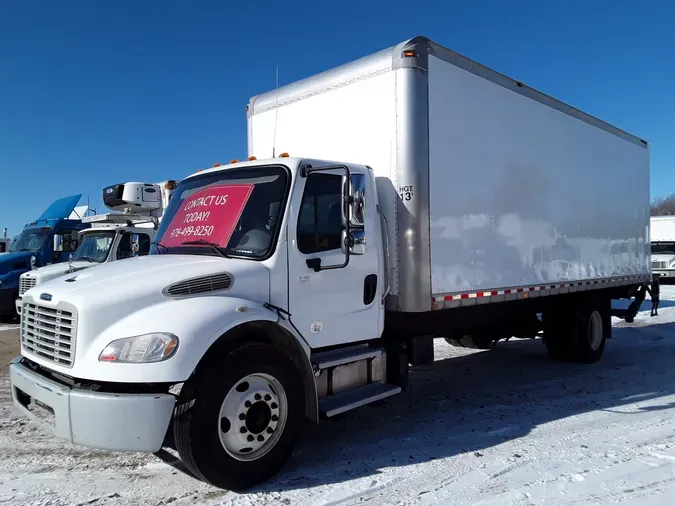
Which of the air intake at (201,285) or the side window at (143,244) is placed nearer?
the air intake at (201,285)

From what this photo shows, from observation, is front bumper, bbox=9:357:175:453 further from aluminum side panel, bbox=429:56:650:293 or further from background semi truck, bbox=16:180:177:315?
background semi truck, bbox=16:180:177:315

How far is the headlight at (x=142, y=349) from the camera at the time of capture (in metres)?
3.46

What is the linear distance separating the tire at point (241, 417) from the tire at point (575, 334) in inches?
221

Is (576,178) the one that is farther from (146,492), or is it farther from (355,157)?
(146,492)

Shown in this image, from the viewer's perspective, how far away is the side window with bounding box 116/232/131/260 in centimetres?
1005

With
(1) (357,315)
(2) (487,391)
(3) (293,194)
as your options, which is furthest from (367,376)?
(2) (487,391)

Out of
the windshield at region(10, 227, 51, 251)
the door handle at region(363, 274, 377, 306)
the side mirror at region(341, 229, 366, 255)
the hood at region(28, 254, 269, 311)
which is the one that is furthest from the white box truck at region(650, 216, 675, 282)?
the hood at region(28, 254, 269, 311)

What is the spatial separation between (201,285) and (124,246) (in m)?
6.91

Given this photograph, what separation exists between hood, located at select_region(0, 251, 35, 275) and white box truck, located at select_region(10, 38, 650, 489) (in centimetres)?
881

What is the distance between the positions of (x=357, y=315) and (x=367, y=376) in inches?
23.9

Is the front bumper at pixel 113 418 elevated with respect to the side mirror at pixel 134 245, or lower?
lower

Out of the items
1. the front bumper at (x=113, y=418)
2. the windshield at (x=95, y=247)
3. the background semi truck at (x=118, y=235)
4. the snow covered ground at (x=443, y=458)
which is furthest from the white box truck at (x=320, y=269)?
the windshield at (x=95, y=247)

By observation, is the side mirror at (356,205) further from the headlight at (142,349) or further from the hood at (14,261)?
the hood at (14,261)

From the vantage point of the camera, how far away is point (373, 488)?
3.89 m
